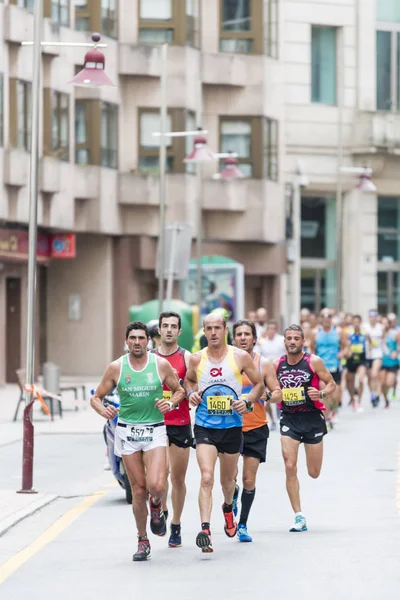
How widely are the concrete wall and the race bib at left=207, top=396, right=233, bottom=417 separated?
34784mm

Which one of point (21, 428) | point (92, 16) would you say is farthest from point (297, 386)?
point (92, 16)

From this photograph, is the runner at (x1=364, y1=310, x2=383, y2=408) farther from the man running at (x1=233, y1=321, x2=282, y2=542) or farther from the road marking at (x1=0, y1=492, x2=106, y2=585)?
the man running at (x1=233, y1=321, x2=282, y2=542)

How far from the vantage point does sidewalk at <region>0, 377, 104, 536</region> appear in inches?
603

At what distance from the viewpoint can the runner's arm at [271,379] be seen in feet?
44.3

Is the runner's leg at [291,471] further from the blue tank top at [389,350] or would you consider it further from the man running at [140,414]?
the blue tank top at [389,350]

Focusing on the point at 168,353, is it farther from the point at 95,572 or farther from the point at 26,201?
the point at 26,201

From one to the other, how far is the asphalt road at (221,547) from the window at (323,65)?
1610 inches

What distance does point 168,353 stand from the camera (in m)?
13.4

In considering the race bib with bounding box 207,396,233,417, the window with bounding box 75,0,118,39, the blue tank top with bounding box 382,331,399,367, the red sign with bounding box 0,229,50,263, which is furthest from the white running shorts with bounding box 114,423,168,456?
the window with bounding box 75,0,118,39

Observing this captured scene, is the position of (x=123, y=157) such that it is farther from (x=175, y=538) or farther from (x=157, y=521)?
(x=157, y=521)

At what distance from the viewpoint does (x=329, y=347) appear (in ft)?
92.1

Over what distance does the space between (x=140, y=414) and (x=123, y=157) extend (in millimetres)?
35569

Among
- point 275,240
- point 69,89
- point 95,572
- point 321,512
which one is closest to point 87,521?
point 321,512

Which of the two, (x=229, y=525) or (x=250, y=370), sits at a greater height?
(x=250, y=370)
